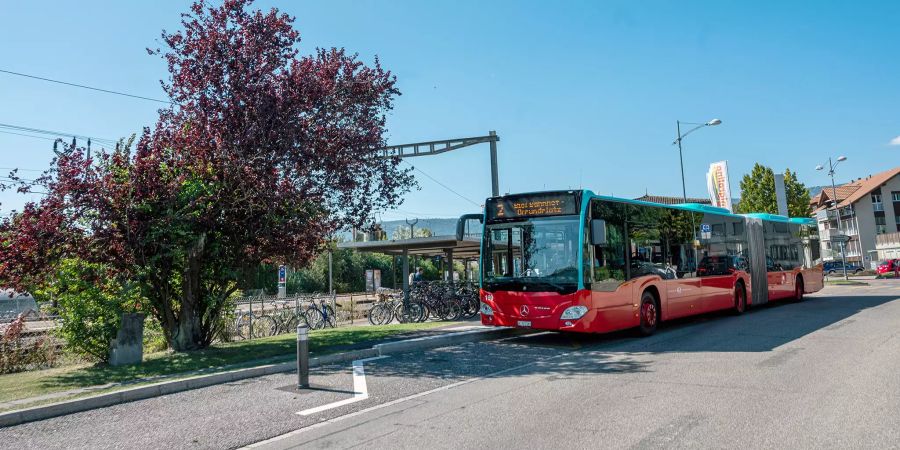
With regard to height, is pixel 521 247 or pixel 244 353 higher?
pixel 521 247

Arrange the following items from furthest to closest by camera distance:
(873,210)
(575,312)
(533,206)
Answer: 1. (873,210)
2. (533,206)
3. (575,312)

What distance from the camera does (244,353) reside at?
11.2 m

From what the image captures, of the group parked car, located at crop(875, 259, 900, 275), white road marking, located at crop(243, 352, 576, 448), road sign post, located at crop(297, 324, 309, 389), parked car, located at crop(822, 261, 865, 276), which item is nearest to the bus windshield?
white road marking, located at crop(243, 352, 576, 448)

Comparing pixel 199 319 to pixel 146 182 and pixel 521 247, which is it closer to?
pixel 146 182

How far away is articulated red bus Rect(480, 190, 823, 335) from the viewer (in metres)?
11.1

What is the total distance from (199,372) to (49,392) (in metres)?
1.97

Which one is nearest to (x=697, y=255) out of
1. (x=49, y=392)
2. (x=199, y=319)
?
(x=199, y=319)

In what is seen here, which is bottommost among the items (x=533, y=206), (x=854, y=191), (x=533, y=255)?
(x=533, y=255)

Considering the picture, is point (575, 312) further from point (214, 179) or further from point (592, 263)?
point (214, 179)

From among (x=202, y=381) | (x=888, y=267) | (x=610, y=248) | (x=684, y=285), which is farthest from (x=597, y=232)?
(x=888, y=267)

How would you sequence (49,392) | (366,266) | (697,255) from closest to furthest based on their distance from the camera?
1. (49,392)
2. (697,255)
3. (366,266)

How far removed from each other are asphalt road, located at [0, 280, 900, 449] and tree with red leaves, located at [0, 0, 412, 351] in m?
3.98

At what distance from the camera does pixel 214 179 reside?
37.9 ft

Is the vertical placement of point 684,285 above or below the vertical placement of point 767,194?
below
